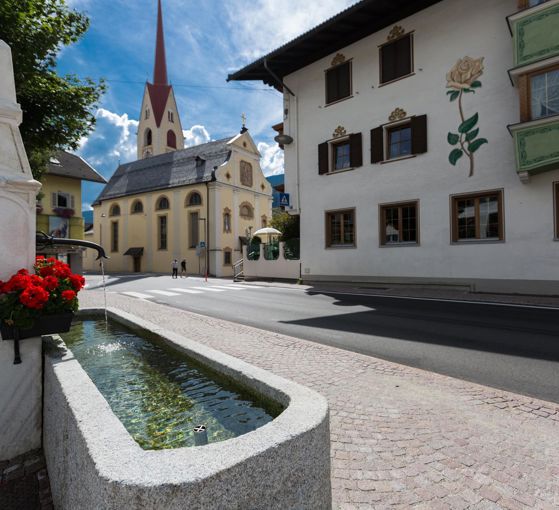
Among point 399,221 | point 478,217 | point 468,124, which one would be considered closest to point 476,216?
point 478,217

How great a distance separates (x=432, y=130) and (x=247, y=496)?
15060 mm

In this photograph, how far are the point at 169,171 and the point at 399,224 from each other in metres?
31.1

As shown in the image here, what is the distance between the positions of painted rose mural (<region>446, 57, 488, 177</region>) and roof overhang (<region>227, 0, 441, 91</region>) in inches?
117

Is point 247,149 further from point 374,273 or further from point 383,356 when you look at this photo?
point 383,356

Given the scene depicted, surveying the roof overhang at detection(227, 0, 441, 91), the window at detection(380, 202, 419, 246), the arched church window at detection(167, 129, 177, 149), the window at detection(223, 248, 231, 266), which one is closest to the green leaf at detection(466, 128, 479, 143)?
the window at detection(380, 202, 419, 246)

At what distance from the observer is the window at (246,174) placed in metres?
38.4

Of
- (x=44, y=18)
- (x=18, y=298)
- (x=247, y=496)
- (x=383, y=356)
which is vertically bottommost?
(x=383, y=356)

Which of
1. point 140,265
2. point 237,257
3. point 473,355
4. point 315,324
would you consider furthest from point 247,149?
point 473,355

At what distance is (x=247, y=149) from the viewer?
39312mm

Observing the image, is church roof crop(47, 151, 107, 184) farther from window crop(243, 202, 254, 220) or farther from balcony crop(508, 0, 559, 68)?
balcony crop(508, 0, 559, 68)

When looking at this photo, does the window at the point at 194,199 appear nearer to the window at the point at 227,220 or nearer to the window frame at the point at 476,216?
the window at the point at 227,220

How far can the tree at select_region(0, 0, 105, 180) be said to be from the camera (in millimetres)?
9008

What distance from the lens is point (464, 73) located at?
1331cm

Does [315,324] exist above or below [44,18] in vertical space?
below
